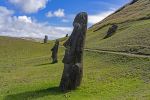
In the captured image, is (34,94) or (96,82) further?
(96,82)

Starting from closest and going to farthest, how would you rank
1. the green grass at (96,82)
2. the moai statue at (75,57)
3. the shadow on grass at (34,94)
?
the green grass at (96,82), the shadow on grass at (34,94), the moai statue at (75,57)

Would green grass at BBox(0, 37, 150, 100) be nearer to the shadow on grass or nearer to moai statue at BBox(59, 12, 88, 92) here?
the shadow on grass

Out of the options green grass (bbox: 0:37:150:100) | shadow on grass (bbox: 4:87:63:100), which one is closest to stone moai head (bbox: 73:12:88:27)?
green grass (bbox: 0:37:150:100)

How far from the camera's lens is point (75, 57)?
42.6m

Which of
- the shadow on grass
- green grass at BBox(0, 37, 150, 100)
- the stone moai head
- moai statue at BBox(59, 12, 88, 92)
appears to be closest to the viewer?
green grass at BBox(0, 37, 150, 100)

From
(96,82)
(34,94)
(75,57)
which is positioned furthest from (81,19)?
(34,94)

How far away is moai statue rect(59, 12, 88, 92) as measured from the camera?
41875 millimetres

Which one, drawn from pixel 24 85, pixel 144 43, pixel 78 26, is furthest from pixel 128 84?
pixel 144 43

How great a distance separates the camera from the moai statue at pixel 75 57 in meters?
41.9

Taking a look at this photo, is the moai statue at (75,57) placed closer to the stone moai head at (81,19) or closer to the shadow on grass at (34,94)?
the stone moai head at (81,19)

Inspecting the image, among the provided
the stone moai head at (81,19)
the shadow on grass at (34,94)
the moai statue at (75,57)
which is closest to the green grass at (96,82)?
the shadow on grass at (34,94)

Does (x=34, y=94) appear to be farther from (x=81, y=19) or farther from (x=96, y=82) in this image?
(x=81, y=19)

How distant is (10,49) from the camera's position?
106 m

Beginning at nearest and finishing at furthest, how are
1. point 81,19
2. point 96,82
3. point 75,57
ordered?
point 75,57 → point 81,19 → point 96,82
